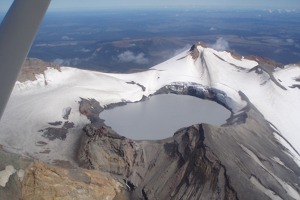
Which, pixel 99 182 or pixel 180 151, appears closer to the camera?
pixel 99 182

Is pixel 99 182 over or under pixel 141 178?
over

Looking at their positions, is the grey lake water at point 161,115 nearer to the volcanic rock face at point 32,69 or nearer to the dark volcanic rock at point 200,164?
the dark volcanic rock at point 200,164

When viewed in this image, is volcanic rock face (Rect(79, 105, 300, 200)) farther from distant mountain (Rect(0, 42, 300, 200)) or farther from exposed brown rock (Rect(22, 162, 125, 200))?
exposed brown rock (Rect(22, 162, 125, 200))

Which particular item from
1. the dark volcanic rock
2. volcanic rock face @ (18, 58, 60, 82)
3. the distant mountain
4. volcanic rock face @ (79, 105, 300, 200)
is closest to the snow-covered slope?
the distant mountain

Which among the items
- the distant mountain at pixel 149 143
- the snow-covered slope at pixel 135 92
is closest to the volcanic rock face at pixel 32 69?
the distant mountain at pixel 149 143

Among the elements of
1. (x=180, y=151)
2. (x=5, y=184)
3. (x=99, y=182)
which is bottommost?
(x=180, y=151)

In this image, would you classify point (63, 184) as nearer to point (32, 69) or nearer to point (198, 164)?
point (198, 164)

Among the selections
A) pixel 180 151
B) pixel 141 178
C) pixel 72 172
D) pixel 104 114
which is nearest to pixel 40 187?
pixel 72 172

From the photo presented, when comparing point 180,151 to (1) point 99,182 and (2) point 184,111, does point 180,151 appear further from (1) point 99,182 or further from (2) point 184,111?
(2) point 184,111
